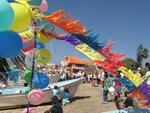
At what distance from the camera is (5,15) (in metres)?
5.36

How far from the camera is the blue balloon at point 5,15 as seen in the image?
5.32 metres

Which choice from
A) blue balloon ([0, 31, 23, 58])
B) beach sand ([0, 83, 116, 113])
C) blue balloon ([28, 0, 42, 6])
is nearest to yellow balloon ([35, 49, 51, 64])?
blue balloon ([28, 0, 42, 6])

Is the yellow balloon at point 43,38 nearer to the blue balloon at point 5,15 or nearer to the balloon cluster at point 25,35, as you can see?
the balloon cluster at point 25,35

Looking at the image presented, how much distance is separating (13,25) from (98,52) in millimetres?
2573

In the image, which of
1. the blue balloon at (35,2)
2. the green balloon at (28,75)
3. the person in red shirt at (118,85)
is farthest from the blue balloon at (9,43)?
the person in red shirt at (118,85)

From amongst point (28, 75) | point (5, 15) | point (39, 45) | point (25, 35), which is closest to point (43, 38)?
point (39, 45)

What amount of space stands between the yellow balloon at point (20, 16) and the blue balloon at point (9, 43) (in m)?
0.20

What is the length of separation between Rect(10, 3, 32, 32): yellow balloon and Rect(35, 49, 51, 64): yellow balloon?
140 cm

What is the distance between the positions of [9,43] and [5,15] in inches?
17.9

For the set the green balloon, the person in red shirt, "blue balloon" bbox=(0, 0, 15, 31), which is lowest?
the person in red shirt

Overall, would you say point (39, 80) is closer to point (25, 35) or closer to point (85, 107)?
point (25, 35)

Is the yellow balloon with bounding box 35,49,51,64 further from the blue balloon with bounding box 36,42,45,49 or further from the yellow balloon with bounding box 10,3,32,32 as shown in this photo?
the yellow balloon with bounding box 10,3,32,32

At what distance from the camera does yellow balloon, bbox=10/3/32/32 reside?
228 inches

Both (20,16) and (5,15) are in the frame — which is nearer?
(5,15)
